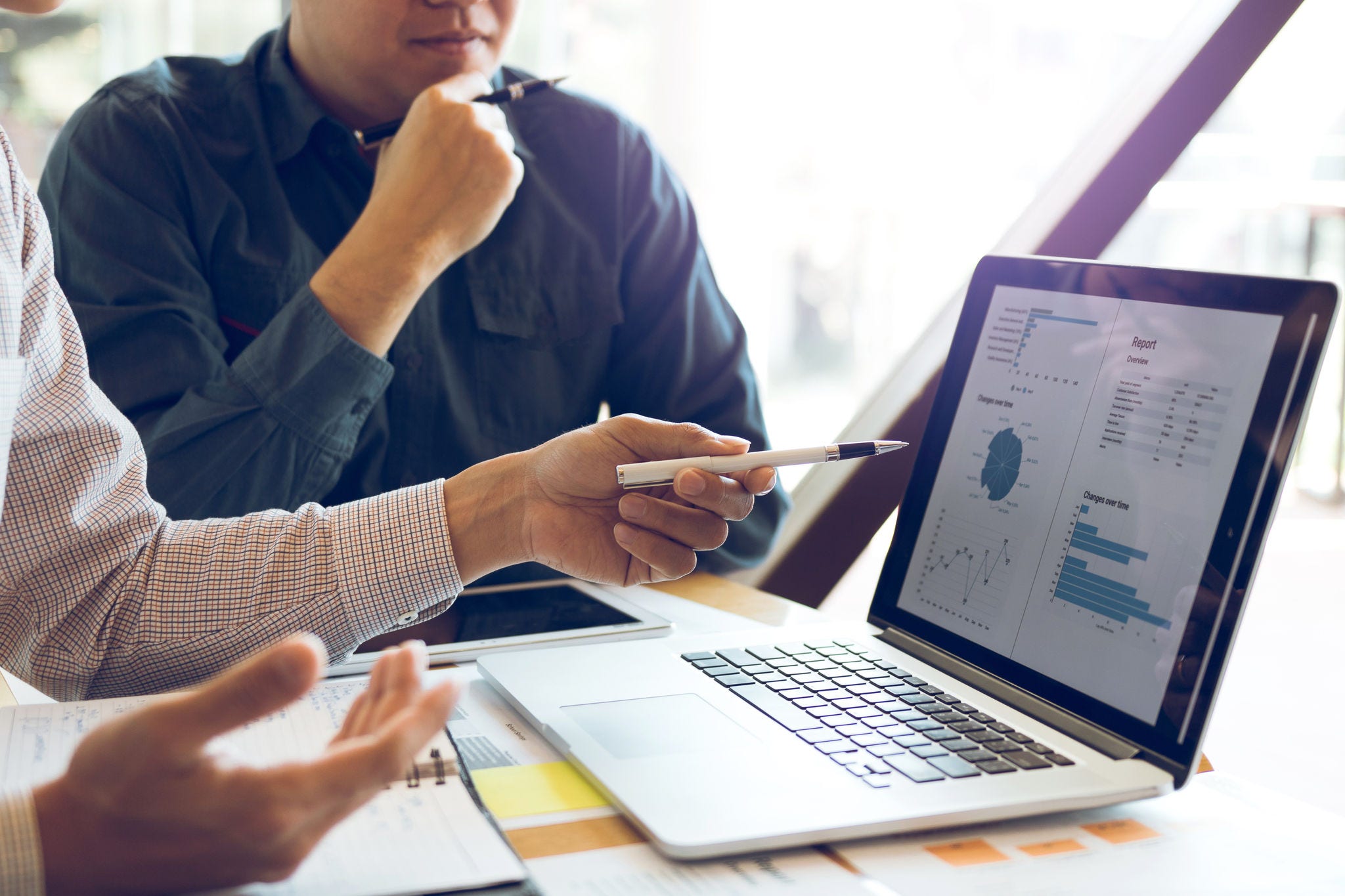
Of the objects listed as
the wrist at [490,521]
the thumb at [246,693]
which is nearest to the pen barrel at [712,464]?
the wrist at [490,521]

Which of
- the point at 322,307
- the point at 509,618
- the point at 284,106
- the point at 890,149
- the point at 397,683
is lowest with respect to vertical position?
the point at 509,618

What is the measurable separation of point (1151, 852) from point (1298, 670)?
5.58 ft

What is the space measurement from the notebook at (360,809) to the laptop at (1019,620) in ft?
0.25

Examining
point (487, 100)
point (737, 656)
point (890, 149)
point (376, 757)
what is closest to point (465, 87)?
point (487, 100)

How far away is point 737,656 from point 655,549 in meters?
0.09

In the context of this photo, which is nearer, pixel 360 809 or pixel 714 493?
pixel 360 809

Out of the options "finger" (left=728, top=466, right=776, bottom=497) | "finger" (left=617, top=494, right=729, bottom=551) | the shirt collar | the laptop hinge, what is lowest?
the laptop hinge

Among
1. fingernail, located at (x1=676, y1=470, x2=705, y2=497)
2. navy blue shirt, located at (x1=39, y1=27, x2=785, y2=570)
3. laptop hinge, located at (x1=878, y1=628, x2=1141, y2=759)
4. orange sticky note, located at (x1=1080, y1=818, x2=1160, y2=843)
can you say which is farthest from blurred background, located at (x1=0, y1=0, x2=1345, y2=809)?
orange sticky note, located at (x1=1080, y1=818, x2=1160, y2=843)

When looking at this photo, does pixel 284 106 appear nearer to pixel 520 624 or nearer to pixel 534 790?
pixel 520 624

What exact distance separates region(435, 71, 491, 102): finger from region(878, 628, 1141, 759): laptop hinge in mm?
761

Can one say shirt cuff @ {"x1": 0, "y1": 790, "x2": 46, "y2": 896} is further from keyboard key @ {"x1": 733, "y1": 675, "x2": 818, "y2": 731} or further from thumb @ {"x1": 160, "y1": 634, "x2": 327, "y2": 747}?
keyboard key @ {"x1": 733, "y1": 675, "x2": 818, "y2": 731}

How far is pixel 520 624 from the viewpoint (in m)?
0.93

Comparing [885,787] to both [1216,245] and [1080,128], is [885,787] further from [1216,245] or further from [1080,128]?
[1216,245]

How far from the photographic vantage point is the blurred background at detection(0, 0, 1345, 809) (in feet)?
5.92
